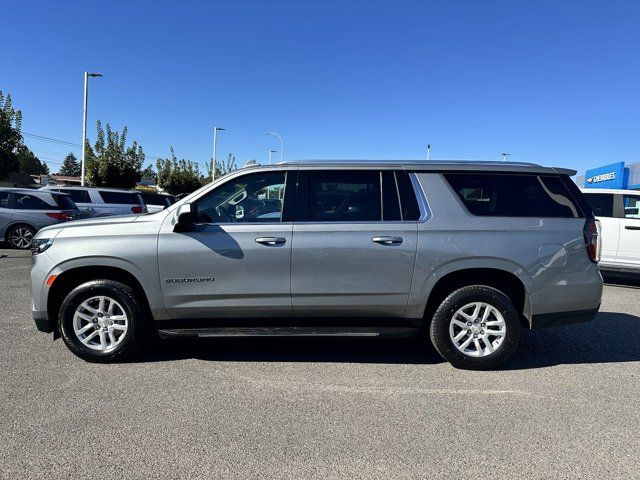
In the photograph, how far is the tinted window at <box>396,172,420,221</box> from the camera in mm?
4137

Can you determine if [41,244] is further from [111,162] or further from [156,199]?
[111,162]

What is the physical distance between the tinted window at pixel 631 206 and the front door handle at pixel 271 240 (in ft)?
25.0

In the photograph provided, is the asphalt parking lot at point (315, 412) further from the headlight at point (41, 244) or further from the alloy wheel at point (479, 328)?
the headlight at point (41, 244)

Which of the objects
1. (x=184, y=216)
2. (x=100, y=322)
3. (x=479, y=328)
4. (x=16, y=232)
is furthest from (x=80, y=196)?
(x=479, y=328)

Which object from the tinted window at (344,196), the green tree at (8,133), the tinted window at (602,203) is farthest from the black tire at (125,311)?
the green tree at (8,133)

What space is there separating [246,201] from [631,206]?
312 inches

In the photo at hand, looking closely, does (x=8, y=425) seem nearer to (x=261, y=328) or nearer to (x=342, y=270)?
(x=261, y=328)

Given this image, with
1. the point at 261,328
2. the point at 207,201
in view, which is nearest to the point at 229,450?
the point at 261,328

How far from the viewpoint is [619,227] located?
827 centimetres

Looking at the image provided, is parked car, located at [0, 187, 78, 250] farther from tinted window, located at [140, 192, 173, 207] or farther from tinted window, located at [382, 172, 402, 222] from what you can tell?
tinted window, located at [382, 172, 402, 222]

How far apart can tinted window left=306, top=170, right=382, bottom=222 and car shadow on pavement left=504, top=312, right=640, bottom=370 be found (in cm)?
205

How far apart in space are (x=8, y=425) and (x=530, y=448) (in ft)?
11.6

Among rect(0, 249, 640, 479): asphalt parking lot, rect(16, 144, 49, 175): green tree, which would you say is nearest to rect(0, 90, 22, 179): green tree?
rect(0, 249, 640, 479): asphalt parking lot

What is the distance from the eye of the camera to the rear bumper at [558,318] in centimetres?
414
